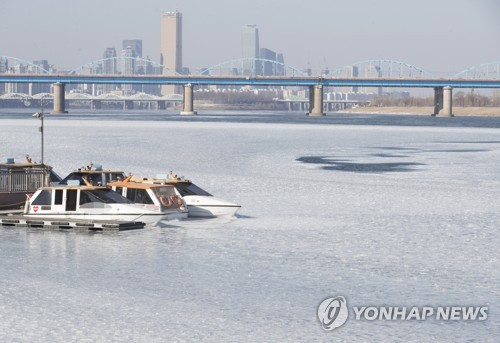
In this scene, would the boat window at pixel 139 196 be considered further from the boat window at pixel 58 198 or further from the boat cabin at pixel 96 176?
the boat cabin at pixel 96 176

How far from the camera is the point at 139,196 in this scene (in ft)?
133

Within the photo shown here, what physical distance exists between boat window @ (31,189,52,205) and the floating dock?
97 cm

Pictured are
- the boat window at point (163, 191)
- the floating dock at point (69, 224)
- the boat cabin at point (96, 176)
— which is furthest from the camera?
the boat cabin at point (96, 176)

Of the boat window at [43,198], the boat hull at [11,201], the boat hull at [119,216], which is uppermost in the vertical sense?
the boat window at [43,198]

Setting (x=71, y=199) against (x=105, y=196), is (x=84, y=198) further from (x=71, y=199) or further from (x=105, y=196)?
(x=105, y=196)

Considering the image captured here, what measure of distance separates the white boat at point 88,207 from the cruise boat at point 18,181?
3164mm

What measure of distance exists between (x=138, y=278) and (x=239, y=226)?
A: 1165cm

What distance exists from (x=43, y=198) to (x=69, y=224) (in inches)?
93.8

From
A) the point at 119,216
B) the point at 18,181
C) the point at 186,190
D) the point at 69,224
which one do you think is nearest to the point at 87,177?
the point at 18,181

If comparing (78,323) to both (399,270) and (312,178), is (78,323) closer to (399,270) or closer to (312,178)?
(399,270)

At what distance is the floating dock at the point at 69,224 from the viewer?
37.4 m

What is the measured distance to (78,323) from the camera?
22656 mm

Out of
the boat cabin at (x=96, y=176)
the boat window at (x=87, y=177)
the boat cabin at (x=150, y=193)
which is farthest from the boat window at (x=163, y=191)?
the boat window at (x=87, y=177)

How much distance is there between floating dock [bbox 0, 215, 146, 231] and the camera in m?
37.4
